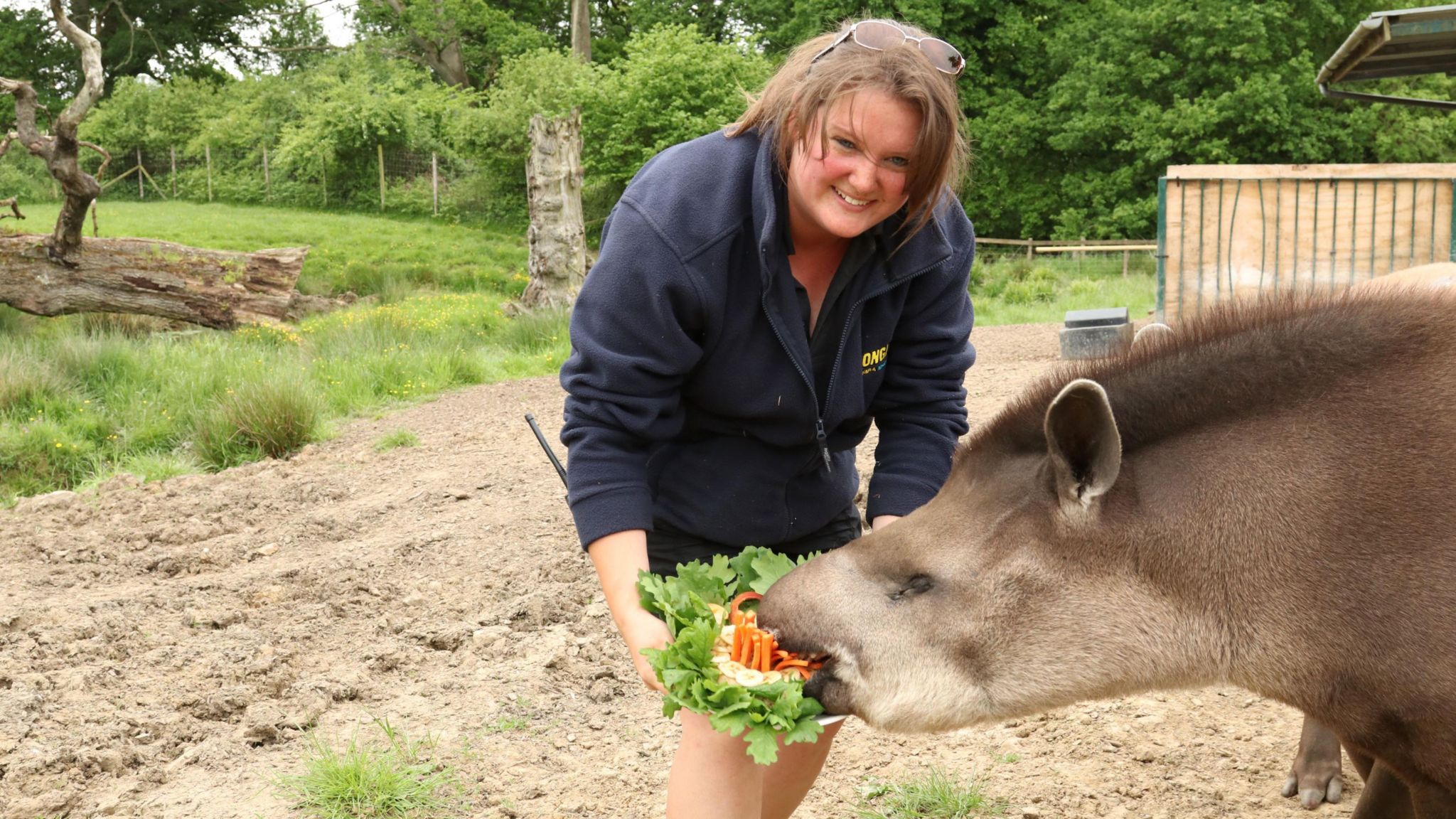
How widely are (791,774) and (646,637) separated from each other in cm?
69

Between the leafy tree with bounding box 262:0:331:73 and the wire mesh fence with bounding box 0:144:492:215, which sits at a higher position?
the leafy tree with bounding box 262:0:331:73

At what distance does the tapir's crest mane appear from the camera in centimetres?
239

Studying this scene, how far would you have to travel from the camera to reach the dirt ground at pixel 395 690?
3.79 m

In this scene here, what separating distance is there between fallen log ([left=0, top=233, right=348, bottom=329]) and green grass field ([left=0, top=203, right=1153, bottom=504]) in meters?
0.28

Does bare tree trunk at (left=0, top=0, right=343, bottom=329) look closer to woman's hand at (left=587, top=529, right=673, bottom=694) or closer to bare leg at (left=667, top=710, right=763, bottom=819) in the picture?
woman's hand at (left=587, top=529, right=673, bottom=694)

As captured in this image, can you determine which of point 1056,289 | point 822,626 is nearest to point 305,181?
point 1056,289

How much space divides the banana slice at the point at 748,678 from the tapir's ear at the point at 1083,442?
69 cm

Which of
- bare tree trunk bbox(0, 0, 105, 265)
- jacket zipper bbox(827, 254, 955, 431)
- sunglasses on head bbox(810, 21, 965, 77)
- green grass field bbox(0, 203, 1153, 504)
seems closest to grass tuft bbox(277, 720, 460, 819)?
jacket zipper bbox(827, 254, 955, 431)

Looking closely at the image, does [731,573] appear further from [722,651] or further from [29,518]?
[29,518]

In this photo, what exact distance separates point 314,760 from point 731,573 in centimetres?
180

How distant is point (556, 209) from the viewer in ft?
46.4

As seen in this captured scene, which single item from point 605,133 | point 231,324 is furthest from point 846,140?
point 605,133

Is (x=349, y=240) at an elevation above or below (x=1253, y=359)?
above

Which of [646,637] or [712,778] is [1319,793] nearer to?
[712,778]
